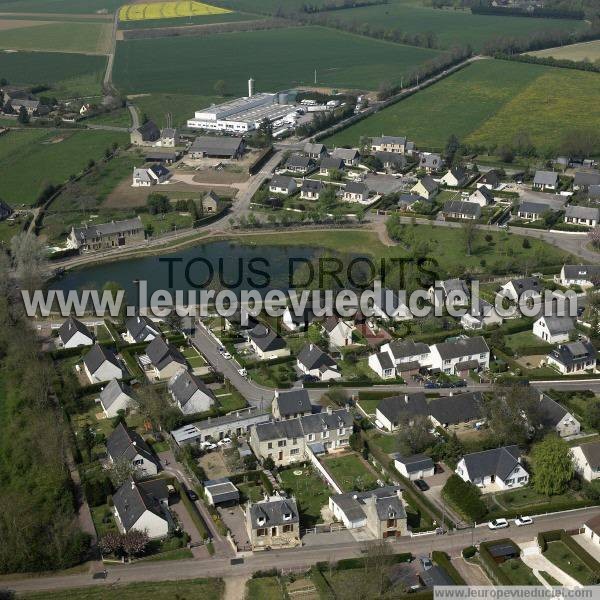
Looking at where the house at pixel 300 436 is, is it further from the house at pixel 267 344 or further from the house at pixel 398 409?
the house at pixel 267 344

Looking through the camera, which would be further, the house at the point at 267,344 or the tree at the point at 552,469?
the house at the point at 267,344

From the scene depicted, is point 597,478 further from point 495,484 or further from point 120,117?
point 120,117

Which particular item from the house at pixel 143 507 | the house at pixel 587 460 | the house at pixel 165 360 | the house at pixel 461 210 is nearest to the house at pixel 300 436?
the house at pixel 143 507

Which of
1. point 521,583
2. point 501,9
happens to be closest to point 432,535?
point 521,583

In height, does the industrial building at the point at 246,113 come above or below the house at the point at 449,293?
above

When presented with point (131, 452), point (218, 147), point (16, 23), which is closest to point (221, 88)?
point (218, 147)

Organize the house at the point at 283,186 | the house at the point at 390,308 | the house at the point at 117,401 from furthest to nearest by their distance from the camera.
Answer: the house at the point at 283,186 < the house at the point at 390,308 < the house at the point at 117,401

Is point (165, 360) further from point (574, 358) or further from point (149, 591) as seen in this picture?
point (574, 358)
